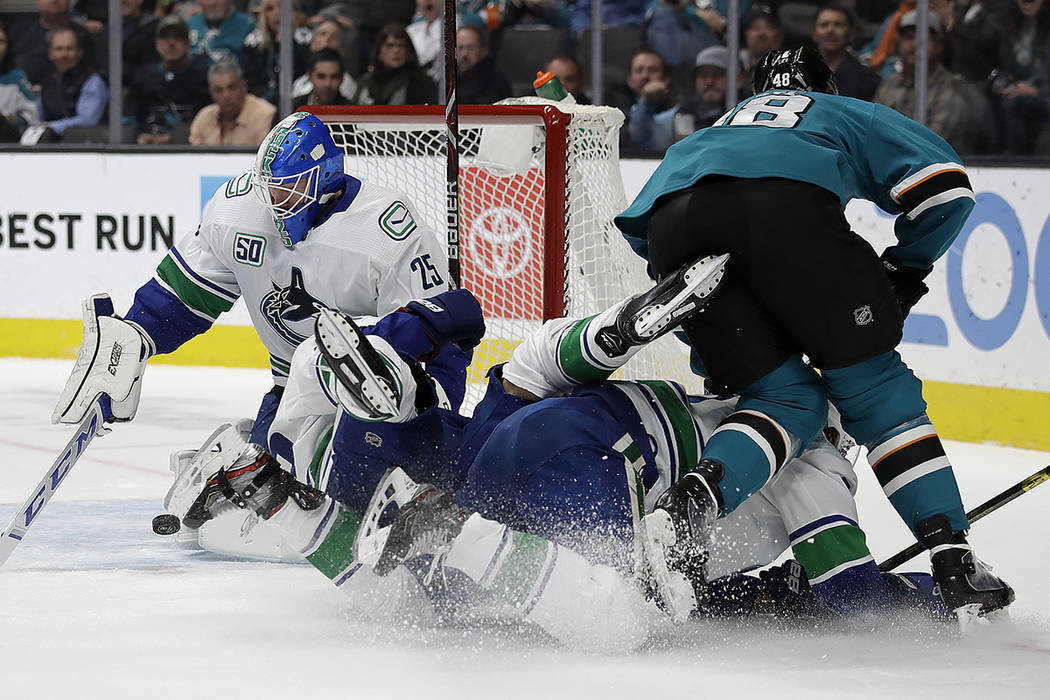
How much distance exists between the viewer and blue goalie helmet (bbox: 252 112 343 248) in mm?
2557

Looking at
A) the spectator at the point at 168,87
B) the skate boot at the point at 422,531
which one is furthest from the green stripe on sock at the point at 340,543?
the spectator at the point at 168,87

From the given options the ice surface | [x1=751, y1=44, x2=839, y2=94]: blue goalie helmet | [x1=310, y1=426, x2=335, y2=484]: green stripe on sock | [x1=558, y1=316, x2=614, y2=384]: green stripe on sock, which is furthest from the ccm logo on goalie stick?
[x1=751, y1=44, x2=839, y2=94]: blue goalie helmet

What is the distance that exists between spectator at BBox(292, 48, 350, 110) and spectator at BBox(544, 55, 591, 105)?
2.96ft

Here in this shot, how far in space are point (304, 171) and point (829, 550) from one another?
105 centimetres

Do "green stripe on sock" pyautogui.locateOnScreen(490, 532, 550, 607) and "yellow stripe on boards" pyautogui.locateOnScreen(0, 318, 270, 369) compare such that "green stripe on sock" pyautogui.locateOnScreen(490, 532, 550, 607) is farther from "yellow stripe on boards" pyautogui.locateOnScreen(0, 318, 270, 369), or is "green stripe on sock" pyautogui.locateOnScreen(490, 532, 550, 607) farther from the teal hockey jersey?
"yellow stripe on boards" pyautogui.locateOnScreen(0, 318, 270, 369)

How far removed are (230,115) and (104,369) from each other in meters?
3.64

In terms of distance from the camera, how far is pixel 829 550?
2.23 meters

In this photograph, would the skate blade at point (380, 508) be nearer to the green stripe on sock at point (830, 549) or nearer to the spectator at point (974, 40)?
the green stripe on sock at point (830, 549)

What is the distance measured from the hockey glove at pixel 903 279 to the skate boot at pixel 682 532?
1.77 feet

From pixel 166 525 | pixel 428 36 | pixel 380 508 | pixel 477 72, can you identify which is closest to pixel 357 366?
pixel 380 508

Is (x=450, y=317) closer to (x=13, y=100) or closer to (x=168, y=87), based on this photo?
(x=168, y=87)

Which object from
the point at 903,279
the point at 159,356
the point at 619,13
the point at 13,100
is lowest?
the point at 159,356

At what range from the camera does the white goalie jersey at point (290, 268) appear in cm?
261

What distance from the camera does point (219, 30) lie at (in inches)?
247
